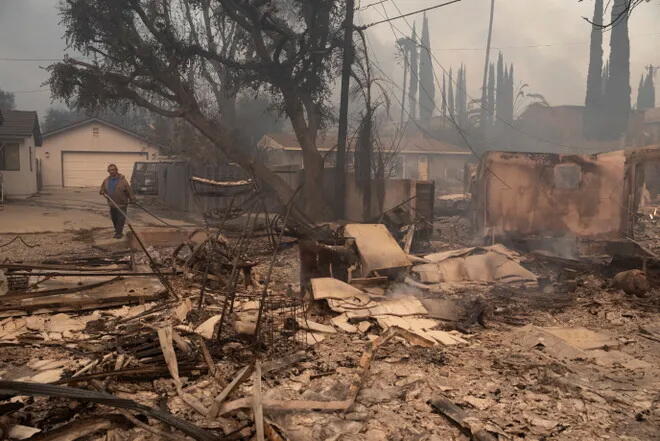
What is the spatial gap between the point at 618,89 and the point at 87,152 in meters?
43.6

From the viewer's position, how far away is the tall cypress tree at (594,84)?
45.4 meters

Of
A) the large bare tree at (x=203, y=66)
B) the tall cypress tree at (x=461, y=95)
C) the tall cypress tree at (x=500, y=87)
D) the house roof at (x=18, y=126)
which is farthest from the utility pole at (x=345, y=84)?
the tall cypress tree at (x=500, y=87)

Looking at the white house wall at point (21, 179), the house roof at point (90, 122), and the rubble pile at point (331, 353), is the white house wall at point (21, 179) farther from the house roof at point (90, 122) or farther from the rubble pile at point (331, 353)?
the rubble pile at point (331, 353)

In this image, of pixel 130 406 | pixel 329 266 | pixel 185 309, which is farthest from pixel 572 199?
pixel 130 406

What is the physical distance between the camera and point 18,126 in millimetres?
23391

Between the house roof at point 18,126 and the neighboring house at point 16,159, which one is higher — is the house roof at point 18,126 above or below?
above

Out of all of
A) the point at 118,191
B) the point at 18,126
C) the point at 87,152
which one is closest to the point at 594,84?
the point at 87,152

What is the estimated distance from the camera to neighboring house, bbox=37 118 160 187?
3083 cm

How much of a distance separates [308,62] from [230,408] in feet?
42.4

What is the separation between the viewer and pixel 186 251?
1070cm

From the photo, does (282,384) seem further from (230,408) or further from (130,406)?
(130,406)

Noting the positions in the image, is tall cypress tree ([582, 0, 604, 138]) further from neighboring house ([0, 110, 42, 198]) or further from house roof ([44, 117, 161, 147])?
neighboring house ([0, 110, 42, 198])

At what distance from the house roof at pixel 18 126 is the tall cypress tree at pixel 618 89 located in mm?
44824

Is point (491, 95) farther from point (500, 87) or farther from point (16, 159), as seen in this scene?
point (16, 159)
